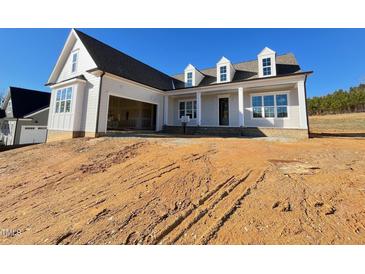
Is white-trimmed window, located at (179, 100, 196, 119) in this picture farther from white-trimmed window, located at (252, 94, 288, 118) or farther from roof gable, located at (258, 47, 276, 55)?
roof gable, located at (258, 47, 276, 55)

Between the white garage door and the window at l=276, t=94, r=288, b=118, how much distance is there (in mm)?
23200

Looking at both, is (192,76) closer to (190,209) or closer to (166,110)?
(166,110)

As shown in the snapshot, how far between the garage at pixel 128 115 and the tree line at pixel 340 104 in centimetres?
4233

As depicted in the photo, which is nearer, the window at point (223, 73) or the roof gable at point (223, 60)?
the roof gable at point (223, 60)

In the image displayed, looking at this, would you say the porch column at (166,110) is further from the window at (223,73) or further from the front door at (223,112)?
the window at (223,73)

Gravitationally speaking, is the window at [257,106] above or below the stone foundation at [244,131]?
above

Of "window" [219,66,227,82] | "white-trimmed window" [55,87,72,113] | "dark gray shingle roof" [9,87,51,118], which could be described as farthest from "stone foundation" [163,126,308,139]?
"dark gray shingle roof" [9,87,51,118]

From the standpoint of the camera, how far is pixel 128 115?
18.5 m

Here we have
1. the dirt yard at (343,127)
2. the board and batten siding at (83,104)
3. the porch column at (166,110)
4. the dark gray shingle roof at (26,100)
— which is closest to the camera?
the board and batten siding at (83,104)

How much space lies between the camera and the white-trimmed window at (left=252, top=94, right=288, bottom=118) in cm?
1158

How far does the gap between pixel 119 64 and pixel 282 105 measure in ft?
39.5

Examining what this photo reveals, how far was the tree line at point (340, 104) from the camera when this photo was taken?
116 ft

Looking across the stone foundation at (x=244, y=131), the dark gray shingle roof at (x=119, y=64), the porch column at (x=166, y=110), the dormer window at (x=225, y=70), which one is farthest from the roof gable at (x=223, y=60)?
the stone foundation at (x=244, y=131)
